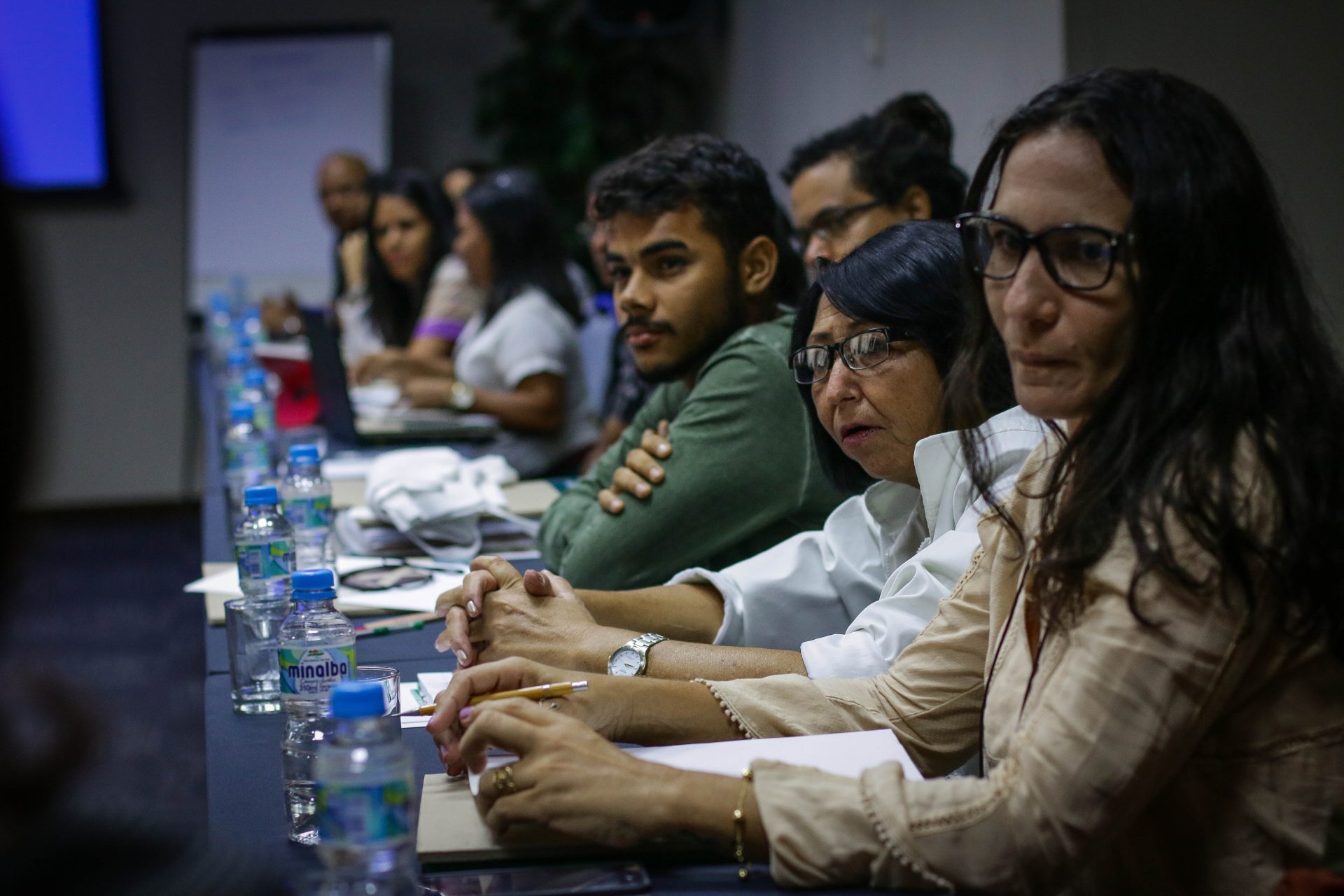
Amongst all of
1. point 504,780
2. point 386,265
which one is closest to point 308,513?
point 504,780

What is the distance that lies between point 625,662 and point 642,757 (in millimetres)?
376

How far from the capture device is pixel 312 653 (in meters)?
1.40

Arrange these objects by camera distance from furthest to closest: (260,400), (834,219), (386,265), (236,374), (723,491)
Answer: (386,265)
(236,374)
(260,400)
(834,219)
(723,491)

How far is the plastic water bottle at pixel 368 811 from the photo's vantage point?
923 millimetres

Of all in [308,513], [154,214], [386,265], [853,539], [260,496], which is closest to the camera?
[853,539]

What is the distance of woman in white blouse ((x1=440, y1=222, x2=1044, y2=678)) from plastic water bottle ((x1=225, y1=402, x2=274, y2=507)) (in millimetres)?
1253

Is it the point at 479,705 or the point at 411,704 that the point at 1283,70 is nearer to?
the point at 411,704

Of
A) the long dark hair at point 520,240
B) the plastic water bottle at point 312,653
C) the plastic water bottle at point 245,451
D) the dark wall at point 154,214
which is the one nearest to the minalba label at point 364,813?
the plastic water bottle at point 312,653

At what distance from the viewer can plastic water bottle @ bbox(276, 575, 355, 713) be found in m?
1.38

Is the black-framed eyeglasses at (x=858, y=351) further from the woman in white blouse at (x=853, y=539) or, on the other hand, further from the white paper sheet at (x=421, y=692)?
the white paper sheet at (x=421, y=692)

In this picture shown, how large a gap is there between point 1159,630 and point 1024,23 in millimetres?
2464

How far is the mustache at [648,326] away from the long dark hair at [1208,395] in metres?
1.30

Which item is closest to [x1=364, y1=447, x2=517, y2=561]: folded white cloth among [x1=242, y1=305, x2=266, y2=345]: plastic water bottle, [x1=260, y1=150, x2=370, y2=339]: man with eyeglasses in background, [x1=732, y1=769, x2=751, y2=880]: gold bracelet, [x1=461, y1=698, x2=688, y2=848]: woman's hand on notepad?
[x1=461, y1=698, x2=688, y2=848]: woman's hand on notepad

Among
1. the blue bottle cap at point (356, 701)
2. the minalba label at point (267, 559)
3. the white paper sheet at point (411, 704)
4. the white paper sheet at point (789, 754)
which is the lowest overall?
the white paper sheet at point (411, 704)
